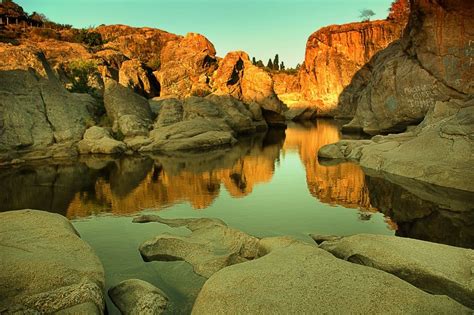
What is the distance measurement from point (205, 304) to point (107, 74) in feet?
157

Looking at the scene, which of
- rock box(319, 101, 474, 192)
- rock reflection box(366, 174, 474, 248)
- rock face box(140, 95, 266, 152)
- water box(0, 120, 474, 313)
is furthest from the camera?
rock face box(140, 95, 266, 152)

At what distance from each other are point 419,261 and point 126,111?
31386 mm

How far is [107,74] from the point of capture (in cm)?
4975

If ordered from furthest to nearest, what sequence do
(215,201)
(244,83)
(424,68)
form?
(244,83), (424,68), (215,201)

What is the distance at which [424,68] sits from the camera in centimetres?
3375

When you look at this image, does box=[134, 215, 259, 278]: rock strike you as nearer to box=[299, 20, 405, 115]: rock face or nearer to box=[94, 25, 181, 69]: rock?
box=[94, 25, 181, 69]: rock

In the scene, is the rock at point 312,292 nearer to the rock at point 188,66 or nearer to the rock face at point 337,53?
the rock at point 188,66

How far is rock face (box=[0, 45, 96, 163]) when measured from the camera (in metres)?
28.1

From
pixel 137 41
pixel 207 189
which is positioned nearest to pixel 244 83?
pixel 137 41

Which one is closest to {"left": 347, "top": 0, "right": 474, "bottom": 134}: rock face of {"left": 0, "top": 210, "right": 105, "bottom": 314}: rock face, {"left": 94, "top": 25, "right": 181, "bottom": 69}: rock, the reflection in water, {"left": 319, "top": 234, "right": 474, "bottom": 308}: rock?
the reflection in water

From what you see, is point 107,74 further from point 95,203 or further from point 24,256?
point 24,256

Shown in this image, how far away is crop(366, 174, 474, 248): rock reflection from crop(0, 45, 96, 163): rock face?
22638 mm

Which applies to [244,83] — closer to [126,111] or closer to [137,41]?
[137,41]

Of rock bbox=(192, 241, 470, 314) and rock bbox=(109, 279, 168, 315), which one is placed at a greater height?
rock bbox=(192, 241, 470, 314)
